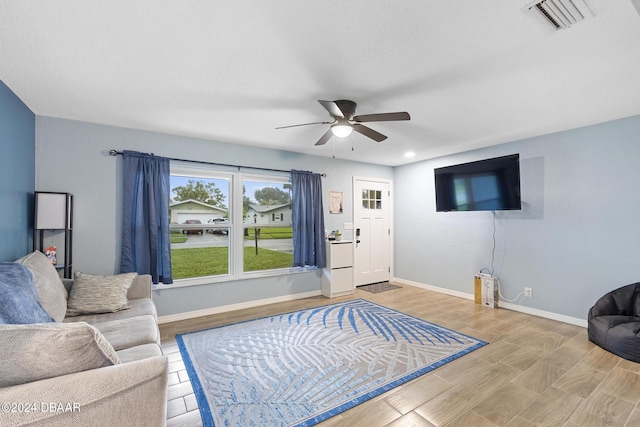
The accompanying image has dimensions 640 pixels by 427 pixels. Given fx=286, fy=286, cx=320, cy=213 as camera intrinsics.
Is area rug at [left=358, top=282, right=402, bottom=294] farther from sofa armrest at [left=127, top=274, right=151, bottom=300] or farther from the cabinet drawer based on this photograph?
sofa armrest at [left=127, top=274, right=151, bottom=300]

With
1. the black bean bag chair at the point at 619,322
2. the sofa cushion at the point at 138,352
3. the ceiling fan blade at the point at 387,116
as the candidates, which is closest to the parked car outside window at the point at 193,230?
the sofa cushion at the point at 138,352

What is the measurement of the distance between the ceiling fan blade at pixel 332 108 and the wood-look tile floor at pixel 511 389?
2254mm

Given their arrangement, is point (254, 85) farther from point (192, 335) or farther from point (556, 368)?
point (556, 368)

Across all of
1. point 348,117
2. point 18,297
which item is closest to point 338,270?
point 348,117

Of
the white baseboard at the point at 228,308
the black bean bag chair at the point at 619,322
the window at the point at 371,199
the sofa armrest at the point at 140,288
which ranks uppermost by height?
the window at the point at 371,199

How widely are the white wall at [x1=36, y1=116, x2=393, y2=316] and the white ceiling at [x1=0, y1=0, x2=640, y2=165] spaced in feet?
0.71

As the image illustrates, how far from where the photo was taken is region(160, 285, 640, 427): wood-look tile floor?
1866mm

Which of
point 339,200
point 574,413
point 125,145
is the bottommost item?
point 574,413

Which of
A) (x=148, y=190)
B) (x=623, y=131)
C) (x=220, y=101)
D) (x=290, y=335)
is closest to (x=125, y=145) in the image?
(x=148, y=190)

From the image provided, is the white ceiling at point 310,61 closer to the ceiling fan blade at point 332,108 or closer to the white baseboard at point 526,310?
the ceiling fan blade at point 332,108

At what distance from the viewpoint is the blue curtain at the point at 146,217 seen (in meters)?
3.38

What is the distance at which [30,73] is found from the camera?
7.19 ft

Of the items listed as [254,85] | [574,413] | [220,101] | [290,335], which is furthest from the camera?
[290,335]

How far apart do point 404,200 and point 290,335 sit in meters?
3.67
